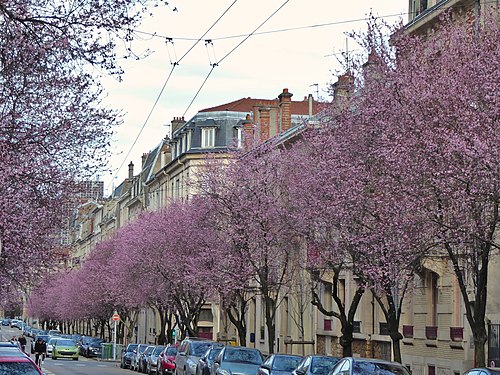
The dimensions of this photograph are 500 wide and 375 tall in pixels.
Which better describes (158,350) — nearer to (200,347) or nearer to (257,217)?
(200,347)

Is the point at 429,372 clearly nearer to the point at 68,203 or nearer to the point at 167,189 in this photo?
the point at 68,203

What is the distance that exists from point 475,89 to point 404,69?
11.6ft

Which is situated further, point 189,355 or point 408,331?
point 189,355

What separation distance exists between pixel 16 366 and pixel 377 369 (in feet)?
25.7

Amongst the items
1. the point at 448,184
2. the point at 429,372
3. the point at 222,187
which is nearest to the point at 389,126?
the point at 448,184

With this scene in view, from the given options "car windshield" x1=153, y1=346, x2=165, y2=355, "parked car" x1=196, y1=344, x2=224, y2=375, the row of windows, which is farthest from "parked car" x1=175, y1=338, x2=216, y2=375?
the row of windows

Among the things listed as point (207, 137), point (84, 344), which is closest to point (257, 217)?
point (207, 137)

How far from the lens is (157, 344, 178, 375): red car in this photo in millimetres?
43781

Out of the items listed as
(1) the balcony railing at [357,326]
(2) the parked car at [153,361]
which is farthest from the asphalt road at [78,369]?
(1) the balcony railing at [357,326]

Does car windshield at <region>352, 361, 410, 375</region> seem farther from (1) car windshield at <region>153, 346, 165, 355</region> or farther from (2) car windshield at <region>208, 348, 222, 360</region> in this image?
(1) car windshield at <region>153, 346, 165, 355</region>

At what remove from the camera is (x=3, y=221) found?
1000 inches

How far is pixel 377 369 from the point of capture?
69.1 feet

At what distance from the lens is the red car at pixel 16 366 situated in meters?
15.9

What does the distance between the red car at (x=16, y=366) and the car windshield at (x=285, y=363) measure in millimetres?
11855
